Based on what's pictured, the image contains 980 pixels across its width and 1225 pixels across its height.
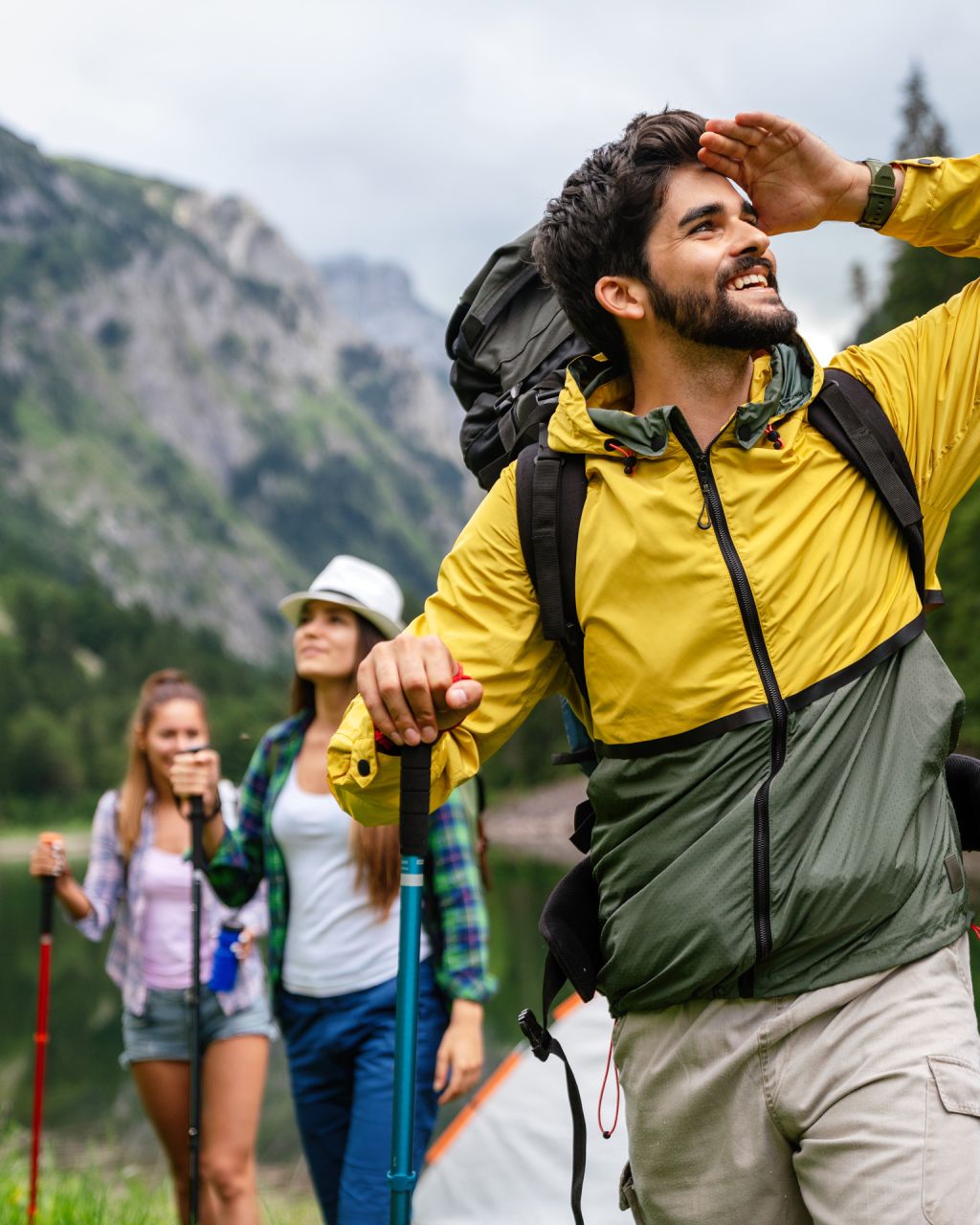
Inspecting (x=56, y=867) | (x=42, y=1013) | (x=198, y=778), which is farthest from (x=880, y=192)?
(x=42, y=1013)

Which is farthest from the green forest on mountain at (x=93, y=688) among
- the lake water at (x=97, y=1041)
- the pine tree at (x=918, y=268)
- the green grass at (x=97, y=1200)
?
the green grass at (x=97, y=1200)

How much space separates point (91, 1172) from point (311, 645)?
5.69 m

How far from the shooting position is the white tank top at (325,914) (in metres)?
5.41

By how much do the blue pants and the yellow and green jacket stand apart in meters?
2.40

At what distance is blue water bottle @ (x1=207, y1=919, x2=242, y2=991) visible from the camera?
6223mm

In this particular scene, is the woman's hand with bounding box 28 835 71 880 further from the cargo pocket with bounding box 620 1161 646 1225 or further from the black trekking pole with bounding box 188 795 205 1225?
the cargo pocket with bounding box 620 1161 646 1225

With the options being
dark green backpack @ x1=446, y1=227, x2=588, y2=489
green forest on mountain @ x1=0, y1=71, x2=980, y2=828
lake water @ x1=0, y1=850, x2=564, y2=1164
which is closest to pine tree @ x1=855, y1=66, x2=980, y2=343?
green forest on mountain @ x1=0, y1=71, x2=980, y2=828

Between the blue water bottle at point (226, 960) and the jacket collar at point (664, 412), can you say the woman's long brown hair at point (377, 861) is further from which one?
the jacket collar at point (664, 412)

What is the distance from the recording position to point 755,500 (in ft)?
9.65

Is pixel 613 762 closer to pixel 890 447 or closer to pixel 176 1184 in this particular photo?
pixel 890 447

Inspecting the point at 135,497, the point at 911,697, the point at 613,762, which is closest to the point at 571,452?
the point at 613,762

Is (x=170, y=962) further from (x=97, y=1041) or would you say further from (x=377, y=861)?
(x=97, y=1041)

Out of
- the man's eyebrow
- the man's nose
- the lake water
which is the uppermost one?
the man's eyebrow

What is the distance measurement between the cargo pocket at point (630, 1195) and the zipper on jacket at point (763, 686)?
2.05 feet
